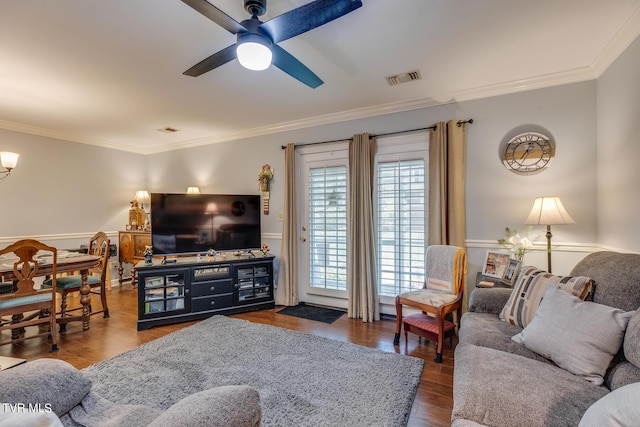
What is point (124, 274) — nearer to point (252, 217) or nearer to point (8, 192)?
point (8, 192)

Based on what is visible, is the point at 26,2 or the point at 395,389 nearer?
the point at 26,2

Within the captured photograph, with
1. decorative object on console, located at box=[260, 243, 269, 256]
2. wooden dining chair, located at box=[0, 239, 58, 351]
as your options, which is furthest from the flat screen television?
wooden dining chair, located at box=[0, 239, 58, 351]

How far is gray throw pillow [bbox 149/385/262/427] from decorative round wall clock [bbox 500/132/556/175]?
3.20 metres

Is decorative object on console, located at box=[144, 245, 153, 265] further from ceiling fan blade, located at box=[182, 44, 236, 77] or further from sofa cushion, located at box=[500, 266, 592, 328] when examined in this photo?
sofa cushion, located at box=[500, 266, 592, 328]

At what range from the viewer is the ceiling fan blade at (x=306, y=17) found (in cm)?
149

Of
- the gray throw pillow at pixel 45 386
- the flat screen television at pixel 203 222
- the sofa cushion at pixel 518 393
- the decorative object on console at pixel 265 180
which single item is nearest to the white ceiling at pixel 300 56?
the decorative object on console at pixel 265 180

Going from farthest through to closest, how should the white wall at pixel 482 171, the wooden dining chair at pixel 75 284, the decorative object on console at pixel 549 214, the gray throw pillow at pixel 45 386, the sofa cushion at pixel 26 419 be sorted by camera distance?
the wooden dining chair at pixel 75 284 < the decorative object on console at pixel 549 214 < the white wall at pixel 482 171 < the gray throw pillow at pixel 45 386 < the sofa cushion at pixel 26 419

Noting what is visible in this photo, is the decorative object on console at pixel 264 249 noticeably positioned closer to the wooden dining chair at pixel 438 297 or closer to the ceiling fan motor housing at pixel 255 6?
the wooden dining chair at pixel 438 297

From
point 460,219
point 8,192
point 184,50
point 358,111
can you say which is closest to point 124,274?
point 8,192

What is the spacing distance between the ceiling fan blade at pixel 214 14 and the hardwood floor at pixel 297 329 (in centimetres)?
262

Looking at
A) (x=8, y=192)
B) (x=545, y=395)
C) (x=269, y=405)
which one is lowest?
(x=269, y=405)

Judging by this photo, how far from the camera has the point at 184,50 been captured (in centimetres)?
238

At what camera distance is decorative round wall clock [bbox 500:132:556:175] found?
9.40ft

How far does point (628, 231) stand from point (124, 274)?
6913 mm
